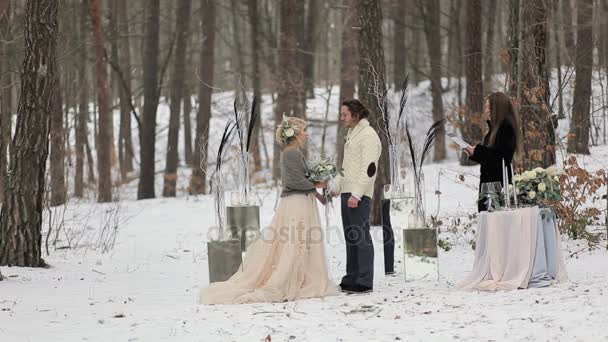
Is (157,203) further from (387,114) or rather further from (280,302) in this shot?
(280,302)

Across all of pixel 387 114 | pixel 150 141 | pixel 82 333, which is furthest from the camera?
pixel 150 141

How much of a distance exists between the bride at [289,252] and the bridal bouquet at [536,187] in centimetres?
181

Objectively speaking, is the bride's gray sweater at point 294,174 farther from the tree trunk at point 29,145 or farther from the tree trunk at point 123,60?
the tree trunk at point 123,60

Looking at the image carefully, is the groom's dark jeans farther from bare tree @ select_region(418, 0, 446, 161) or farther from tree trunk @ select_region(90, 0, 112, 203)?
bare tree @ select_region(418, 0, 446, 161)

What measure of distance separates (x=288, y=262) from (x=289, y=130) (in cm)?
123

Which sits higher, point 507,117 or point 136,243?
point 507,117

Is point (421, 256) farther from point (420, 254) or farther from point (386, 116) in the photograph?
point (386, 116)

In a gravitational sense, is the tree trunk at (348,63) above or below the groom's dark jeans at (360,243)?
above

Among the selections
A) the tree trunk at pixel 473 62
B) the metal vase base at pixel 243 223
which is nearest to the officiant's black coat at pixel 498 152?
the metal vase base at pixel 243 223

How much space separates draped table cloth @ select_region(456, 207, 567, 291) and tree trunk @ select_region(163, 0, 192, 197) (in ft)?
46.0

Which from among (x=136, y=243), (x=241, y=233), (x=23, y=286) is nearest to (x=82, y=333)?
(x=23, y=286)

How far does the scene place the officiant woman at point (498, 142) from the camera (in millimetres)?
7566

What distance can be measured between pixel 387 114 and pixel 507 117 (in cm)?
171

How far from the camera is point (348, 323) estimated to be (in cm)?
622
